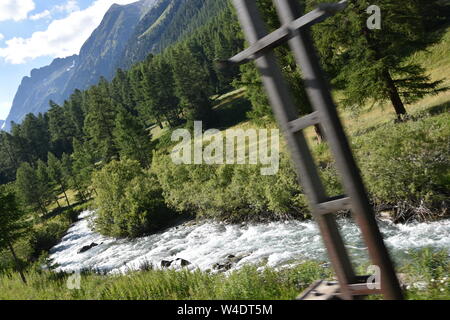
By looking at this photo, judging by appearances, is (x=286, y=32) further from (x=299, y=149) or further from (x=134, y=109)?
(x=134, y=109)

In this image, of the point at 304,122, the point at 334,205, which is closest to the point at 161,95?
the point at 304,122

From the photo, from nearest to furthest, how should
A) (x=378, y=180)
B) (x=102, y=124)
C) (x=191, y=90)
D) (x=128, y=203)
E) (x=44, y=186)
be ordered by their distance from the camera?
(x=378, y=180) → (x=128, y=203) → (x=102, y=124) → (x=44, y=186) → (x=191, y=90)

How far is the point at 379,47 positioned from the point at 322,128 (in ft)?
64.1

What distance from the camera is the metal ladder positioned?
10.9 ft

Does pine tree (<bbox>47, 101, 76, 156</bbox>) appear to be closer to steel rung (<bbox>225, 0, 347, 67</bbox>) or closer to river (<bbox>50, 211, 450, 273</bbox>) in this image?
river (<bbox>50, 211, 450, 273</bbox>)

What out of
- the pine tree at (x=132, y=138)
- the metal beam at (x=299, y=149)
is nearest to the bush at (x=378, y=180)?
the metal beam at (x=299, y=149)

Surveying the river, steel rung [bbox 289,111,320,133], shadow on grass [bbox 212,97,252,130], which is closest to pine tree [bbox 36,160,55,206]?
shadow on grass [bbox 212,97,252,130]

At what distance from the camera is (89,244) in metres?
28.8

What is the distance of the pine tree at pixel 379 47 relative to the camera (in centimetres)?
1920

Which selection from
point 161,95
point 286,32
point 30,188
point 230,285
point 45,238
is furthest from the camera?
point 161,95

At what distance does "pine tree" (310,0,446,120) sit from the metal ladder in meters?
17.6

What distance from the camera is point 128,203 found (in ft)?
89.2

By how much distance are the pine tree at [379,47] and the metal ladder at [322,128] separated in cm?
1758

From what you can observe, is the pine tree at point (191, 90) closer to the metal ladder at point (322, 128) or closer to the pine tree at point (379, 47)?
the pine tree at point (379, 47)
